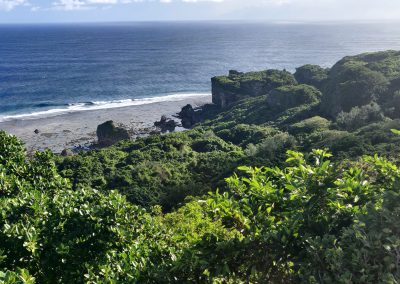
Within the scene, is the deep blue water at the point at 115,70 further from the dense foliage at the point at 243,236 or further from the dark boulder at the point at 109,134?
the dense foliage at the point at 243,236

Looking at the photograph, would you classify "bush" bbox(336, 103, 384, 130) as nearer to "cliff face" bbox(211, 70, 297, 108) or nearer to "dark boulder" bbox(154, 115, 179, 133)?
"dark boulder" bbox(154, 115, 179, 133)

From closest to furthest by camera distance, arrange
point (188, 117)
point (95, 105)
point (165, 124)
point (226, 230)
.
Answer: point (226, 230), point (165, 124), point (188, 117), point (95, 105)

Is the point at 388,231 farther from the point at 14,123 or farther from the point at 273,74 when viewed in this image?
the point at 273,74

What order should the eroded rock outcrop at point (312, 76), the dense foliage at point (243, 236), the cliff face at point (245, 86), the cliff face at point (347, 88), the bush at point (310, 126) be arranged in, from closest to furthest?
the dense foliage at point (243, 236) < the bush at point (310, 126) < the cliff face at point (347, 88) < the eroded rock outcrop at point (312, 76) < the cliff face at point (245, 86)

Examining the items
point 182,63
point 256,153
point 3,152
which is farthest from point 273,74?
point 3,152

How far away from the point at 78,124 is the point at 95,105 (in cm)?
1317

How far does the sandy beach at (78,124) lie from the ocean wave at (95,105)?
75.2 inches

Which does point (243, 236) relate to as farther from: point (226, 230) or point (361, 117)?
point (361, 117)

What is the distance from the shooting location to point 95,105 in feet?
252

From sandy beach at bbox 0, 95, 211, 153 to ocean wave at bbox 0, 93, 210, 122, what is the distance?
191 cm

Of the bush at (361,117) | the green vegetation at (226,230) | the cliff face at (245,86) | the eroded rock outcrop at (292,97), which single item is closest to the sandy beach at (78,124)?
the cliff face at (245,86)

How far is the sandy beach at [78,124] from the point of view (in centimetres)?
5634

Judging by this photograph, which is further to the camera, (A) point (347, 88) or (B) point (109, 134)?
(B) point (109, 134)

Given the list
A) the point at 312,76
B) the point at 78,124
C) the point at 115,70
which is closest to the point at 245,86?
the point at 312,76
